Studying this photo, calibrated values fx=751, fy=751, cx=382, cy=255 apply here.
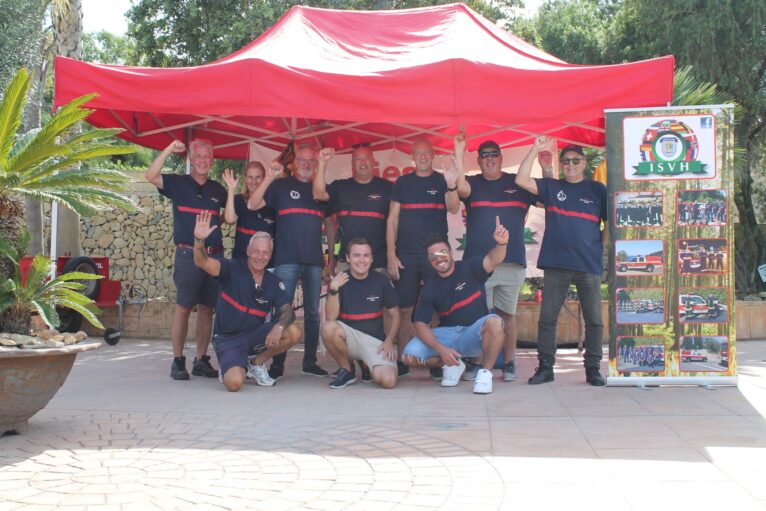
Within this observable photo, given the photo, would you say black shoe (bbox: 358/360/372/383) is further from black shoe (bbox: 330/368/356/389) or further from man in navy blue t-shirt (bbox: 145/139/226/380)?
man in navy blue t-shirt (bbox: 145/139/226/380)

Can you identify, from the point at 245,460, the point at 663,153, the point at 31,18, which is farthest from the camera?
the point at 31,18

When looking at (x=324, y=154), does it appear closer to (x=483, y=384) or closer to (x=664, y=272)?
(x=483, y=384)

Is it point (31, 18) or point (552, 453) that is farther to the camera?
point (31, 18)

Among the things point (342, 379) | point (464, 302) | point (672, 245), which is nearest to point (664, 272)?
point (672, 245)

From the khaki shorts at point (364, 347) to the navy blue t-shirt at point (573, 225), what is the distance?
144 cm

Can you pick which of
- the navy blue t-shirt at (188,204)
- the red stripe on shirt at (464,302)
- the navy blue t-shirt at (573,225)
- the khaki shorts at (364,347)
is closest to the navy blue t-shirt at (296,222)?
the navy blue t-shirt at (188,204)

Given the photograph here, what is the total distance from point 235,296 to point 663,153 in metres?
3.46

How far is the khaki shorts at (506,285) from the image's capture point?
635cm

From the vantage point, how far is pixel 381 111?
5.52 m

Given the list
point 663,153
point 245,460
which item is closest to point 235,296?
point 245,460

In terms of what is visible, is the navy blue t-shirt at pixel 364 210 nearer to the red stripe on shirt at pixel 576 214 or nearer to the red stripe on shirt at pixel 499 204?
the red stripe on shirt at pixel 499 204

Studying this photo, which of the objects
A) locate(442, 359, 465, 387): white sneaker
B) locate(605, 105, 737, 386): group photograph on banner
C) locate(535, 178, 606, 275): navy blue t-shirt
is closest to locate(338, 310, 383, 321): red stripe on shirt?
locate(442, 359, 465, 387): white sneaker

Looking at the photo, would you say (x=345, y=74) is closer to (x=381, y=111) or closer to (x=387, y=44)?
(x=381, y=111)

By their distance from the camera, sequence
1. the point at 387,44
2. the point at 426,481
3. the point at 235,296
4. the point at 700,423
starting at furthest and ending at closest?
the point at 387,44 → the point at 235,296 → the point at 700,423 → the point at 426,481
